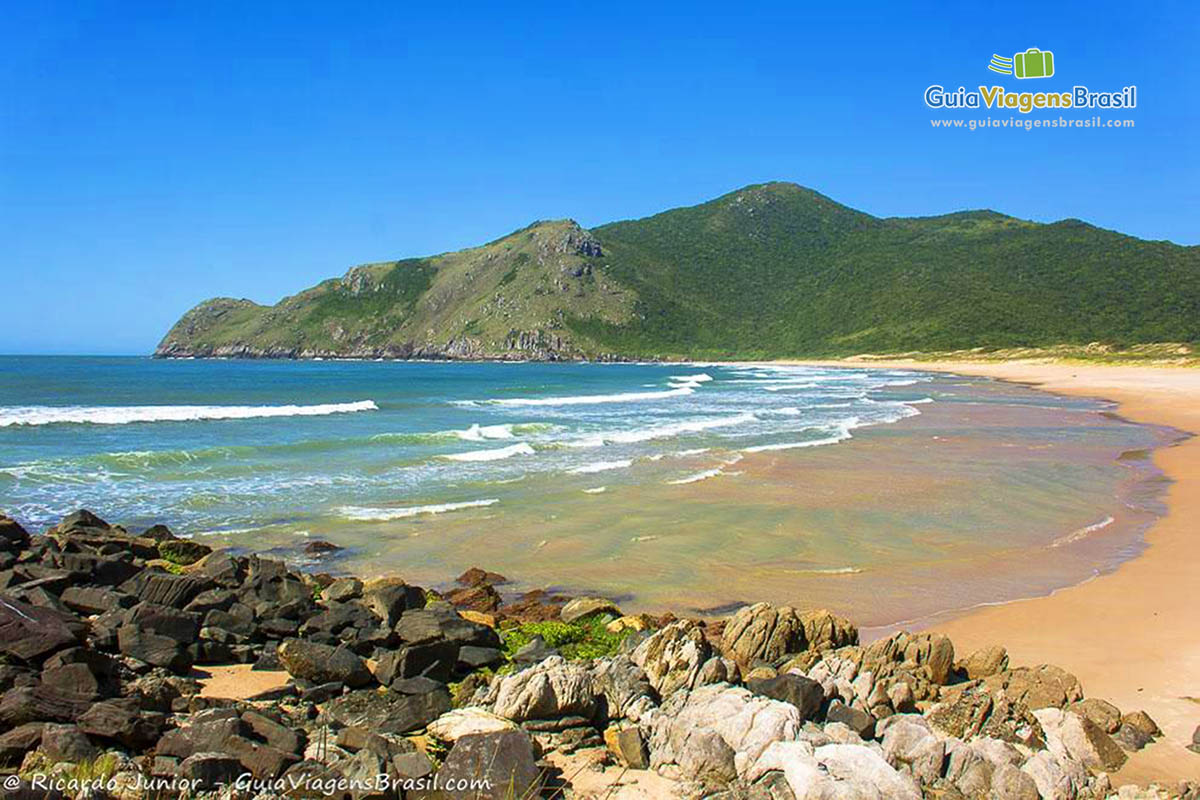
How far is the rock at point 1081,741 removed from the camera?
209 inches

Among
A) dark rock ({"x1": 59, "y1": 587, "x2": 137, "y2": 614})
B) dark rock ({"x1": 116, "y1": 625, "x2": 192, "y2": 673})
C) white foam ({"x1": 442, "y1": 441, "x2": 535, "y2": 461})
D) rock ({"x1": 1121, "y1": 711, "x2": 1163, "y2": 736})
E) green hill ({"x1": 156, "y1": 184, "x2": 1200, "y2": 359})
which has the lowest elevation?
rock ({"x1": 1121, "y1": 711, "x2": 1163, "y2": 736})

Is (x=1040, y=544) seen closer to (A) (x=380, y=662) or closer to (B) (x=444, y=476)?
(A) (x=380, y=662)

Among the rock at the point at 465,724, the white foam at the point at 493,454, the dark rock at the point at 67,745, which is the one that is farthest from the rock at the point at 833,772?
the white foam at the point at 493,454

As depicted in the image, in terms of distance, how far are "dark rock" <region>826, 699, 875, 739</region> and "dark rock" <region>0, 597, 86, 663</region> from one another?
20.1 ft

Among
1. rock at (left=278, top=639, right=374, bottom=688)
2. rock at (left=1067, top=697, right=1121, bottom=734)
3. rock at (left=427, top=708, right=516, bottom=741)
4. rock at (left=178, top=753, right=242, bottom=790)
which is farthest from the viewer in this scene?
rock at (left=278, top=639, right=374, bottom=688)

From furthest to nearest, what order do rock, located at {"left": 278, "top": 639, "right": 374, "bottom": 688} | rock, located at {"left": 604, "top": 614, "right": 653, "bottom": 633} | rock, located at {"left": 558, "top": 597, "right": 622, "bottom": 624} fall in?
rock, located at {"left": 558, "top": 597, "right": 622, "bottom": 624}, rock, located at {"left": 604, "top": 614, "right": 653, "bottom": 633}, rock, located at {"left": 278, "top": 639, "right": 374, "bottom": 688}

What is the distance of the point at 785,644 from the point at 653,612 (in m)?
2.53

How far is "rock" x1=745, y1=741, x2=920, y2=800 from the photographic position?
452cm

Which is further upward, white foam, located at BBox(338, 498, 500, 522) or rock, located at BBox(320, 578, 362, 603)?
rock, located at BBox(320, 578, 362, 603)

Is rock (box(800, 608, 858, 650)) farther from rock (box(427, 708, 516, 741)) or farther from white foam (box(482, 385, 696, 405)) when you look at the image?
white foam (box(482, 385, 696, 405))

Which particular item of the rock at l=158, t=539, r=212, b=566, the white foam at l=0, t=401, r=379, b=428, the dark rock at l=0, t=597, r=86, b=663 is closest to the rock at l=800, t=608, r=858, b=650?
the dark rock at l=0, t=597, r=86, b=663

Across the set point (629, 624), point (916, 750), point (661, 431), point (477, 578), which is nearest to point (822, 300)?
point (661, 431)

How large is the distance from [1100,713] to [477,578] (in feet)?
24.2

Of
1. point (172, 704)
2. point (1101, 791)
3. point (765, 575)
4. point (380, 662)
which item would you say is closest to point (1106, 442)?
point (765, 575)
